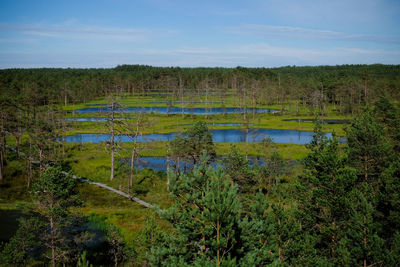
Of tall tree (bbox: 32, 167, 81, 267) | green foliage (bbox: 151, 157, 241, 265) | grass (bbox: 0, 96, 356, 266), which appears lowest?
grass (bbox: 0, 96, 356, 266)

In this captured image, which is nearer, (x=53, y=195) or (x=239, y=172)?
(x=53, y=195)

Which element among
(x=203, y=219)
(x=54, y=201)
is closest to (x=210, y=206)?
(x=203, y=219)

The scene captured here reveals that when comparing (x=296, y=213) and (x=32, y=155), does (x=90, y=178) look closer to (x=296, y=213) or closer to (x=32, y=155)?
(x=32, y=155)

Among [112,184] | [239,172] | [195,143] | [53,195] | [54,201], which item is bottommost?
[112,184]

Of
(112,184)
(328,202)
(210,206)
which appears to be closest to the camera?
(210,206)

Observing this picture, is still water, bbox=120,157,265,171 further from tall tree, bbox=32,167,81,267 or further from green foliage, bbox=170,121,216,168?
tall tree, bbox=32,167,81,267

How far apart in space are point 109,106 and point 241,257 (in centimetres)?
4286

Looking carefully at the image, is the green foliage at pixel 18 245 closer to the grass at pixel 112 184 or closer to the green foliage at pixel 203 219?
the grass at pixel 112 184

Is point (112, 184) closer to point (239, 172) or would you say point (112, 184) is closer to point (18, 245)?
point (18, 245)

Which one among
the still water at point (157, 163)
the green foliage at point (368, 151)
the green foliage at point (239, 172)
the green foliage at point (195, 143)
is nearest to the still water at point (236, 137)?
the still water at point (157, 163)

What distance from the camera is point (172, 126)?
93.7 m

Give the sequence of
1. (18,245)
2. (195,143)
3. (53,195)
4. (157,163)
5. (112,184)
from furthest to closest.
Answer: (157,163) → (112,184) → (195,143) → (53,195) → (18,245)

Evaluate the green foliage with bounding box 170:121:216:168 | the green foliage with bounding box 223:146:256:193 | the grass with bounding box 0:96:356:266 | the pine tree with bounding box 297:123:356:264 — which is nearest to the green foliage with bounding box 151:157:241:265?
the grass with bounding box 0:96:356:266

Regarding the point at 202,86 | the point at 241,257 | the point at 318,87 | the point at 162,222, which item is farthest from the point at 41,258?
the point at 202,86
